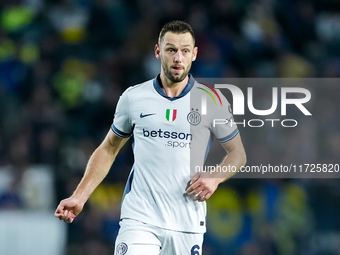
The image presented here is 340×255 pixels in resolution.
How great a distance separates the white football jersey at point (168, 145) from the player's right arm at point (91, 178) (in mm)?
189

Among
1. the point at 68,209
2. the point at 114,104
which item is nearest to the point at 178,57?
the point at 68,209

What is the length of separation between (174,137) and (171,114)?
183mm

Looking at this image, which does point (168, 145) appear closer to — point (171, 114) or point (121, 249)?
point (171, 114)

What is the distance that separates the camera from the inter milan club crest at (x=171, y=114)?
402 centimetres

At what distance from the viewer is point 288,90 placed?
7672 mm

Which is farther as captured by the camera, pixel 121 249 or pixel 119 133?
pixel 119 133

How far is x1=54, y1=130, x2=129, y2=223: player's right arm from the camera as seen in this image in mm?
3789

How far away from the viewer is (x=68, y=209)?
380cm

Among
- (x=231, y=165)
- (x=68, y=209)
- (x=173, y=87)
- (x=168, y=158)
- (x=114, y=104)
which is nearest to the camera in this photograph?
(x=68, y=209)

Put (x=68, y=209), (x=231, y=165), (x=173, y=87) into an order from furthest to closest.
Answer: (x=173, y=87), (x=231, y=165), (x=68, y=209)

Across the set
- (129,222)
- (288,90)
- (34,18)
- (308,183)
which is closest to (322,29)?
(288,90)

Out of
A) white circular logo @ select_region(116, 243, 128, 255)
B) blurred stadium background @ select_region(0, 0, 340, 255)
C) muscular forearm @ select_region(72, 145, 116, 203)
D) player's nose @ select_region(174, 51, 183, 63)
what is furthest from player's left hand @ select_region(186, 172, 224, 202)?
blurred stadium background @ select_region(0, 0, 340, 255)

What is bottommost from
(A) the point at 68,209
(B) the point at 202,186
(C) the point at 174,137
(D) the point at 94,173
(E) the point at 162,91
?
(A) the point at 68,209

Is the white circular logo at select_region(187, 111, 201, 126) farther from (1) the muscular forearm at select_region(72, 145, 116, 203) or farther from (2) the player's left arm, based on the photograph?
(1) the muscular forearm at select_region(72, 145, 116, 203)
